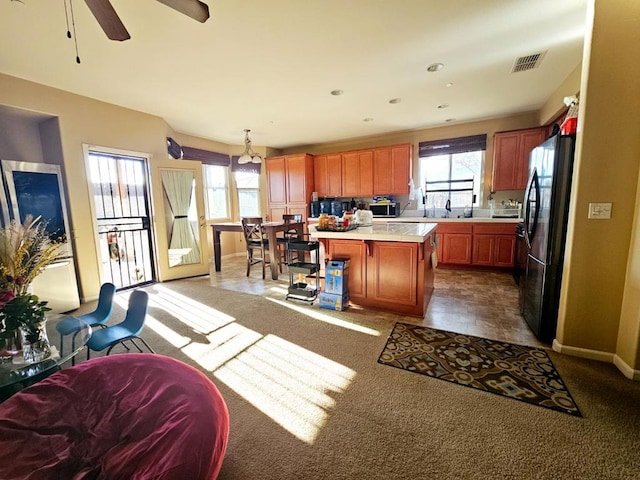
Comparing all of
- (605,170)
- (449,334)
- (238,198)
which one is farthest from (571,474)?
(238,198)

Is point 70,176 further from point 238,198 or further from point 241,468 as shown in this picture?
point 241,468

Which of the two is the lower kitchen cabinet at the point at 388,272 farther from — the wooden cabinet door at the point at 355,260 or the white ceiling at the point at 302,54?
the white ceiling at the point at 302,54

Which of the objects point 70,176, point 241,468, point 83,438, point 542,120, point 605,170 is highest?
point 542,120

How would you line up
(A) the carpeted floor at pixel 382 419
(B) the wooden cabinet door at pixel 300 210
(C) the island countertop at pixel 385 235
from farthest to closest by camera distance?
1. (B) the wooden cabinet door at pixel 300 210
2. (C) the island countertop at pixel 385 235
3. (A) the carpeted floor at pixel 382 419

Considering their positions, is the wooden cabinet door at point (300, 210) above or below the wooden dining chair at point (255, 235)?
above

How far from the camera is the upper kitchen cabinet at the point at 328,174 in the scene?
6.22 m

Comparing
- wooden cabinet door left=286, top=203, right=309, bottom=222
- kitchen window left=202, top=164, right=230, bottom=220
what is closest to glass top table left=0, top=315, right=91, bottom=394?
kitchen window left=202, top=164, right=230, bottom=220

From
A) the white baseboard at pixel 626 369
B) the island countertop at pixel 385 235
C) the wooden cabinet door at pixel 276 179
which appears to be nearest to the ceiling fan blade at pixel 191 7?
the island countertop at pixel 385 235

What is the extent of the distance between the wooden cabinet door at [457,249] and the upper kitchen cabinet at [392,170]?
1.32 metres

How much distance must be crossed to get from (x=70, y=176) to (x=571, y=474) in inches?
211

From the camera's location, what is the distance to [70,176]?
356 centimetres

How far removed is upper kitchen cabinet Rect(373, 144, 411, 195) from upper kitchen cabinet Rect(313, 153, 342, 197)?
2.78 feet

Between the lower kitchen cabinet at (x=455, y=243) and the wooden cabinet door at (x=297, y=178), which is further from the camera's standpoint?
the wooden cabinet door at (x=297, y=178)

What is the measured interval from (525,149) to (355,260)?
12.4 feet
